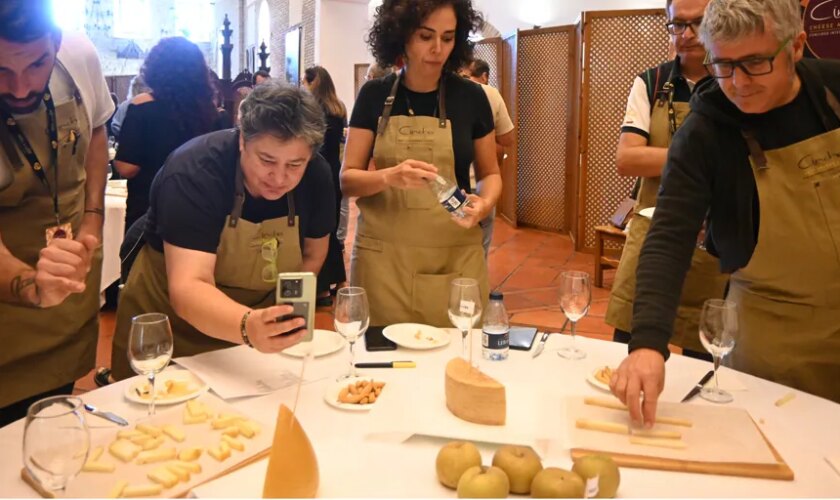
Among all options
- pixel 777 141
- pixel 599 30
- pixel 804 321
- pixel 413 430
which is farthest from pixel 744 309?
pixel 599 30

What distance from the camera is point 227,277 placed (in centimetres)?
198

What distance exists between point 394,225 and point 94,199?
0.94 meters

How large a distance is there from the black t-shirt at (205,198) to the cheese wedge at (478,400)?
31.9 inches

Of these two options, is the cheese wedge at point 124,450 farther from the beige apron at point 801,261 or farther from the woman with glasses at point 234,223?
the beige apron at point 801,261

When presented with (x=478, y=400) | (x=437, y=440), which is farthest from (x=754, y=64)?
(x=437, y=440)

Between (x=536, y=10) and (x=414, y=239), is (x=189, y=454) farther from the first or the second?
(x=536, y=10)

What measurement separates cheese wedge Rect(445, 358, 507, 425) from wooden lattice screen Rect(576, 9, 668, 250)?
18.1ft

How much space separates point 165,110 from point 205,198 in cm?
208

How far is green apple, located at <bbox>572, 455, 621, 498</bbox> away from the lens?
108 cm

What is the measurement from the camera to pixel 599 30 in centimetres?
645

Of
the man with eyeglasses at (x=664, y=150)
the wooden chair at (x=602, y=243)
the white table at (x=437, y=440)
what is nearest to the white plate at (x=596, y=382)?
the white table at (x=437, y=440)

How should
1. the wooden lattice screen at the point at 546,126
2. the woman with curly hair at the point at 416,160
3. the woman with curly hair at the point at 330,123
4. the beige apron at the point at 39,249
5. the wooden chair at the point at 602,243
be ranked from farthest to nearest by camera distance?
the wooden lattice screen at the point at 546,126, the wooden chair at the point at 602,243, the woman with curly hair at the point at 330,123, the woman with curly hair at the point at 416,160, the beige apron at the point at 39,249

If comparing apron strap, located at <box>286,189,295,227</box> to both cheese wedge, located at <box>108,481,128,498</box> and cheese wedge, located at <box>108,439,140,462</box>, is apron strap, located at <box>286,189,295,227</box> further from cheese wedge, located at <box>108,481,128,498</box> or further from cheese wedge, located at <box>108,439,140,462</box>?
cheese wedge, located at <box>108,481,128,498</box>

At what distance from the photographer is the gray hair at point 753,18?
1.50 metres
